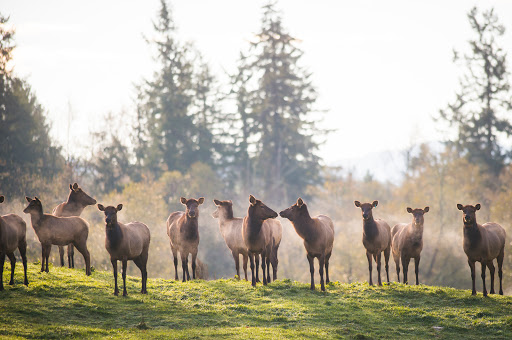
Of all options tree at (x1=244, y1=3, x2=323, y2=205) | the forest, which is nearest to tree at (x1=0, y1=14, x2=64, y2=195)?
the forest

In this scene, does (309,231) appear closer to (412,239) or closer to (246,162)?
(412,239)

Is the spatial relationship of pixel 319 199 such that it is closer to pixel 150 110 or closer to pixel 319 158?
pixel 319 158

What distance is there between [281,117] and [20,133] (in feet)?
92.8

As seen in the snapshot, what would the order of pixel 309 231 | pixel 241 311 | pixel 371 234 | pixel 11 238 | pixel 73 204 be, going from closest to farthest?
pixel 241 311 → pixel 11 238 → pixel 309 231 → pixel 371 234 → pixel 73 204

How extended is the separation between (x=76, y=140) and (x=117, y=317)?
4640 centimetres

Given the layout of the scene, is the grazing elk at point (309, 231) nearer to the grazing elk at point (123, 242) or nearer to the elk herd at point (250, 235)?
the elk herd at point (250, 235)

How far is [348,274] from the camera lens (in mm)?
44531

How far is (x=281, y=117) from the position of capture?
59281mm

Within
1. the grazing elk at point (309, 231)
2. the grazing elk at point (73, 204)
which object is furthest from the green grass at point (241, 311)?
the grazing elk at point (73, 204)

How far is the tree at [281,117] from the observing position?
59.1m

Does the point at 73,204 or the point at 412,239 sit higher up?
the point at 73,204

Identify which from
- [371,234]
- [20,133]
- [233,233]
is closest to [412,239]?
[371,234]

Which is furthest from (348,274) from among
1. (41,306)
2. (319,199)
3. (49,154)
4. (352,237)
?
(41,306)

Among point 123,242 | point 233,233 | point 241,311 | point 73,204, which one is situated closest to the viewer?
point 241,311
